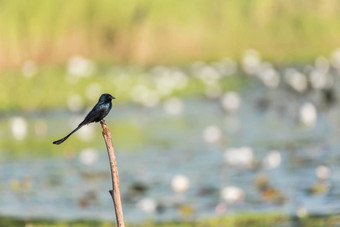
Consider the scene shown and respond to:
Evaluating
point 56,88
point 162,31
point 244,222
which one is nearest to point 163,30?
point 162,31

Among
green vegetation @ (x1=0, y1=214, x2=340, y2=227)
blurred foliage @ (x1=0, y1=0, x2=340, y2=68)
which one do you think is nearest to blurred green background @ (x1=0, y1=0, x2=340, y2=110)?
blurred foliage @ (x1=0, y1=0, x2=340, y2=68)

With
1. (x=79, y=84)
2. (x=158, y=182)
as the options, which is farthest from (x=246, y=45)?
(x=158, y=182)

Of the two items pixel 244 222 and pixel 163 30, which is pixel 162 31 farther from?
pixel 244 222

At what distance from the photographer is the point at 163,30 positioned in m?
43.7

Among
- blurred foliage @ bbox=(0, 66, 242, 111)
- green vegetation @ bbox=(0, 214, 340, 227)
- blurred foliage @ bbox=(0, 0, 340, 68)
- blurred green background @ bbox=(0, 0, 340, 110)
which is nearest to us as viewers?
→ green vegetation @ bbox=(0, 214, 340, 227)

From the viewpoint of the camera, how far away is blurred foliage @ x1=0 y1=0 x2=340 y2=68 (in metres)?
40.3

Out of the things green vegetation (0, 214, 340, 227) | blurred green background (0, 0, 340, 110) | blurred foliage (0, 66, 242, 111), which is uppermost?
blurred green background (0, 0, 340, 110)

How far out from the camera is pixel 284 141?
22.6m

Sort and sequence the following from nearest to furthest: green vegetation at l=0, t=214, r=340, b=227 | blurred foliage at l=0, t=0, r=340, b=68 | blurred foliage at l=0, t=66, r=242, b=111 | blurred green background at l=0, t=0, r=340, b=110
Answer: green vegetation at l=0, t=214, r=340, b=227 → blurred foliage at l=0, t=66, r=242, b=111 → blurred green background at l=0, t=0, r=340, b=110 → blurred foliage at l=0, t=0, r=340, b=68

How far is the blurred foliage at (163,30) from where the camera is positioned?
40.3 m

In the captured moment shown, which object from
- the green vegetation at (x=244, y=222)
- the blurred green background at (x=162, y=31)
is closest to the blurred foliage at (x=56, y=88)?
the blurred green background at (x=162, y=31)

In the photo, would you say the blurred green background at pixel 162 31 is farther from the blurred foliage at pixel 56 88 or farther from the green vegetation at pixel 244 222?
the green vegetation at pixel 244 222

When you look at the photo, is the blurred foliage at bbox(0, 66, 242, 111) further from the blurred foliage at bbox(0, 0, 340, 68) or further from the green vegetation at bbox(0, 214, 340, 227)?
the green vegetation at bbox(0, 214, 340, 227)

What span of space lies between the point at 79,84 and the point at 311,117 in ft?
27.7
